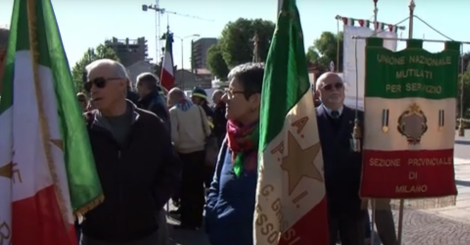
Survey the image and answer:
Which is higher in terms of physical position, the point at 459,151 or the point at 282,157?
the point at 282,157

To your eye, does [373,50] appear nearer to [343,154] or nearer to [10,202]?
[343,154]

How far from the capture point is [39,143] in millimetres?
3197

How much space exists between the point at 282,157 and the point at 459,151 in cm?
1833

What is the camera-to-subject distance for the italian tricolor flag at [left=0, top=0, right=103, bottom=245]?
3129 mm

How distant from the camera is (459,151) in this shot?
2075cm

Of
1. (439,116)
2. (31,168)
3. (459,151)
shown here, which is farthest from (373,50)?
(459,151)

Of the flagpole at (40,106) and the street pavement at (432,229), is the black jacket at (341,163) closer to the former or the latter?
the flagpole at (40,106)

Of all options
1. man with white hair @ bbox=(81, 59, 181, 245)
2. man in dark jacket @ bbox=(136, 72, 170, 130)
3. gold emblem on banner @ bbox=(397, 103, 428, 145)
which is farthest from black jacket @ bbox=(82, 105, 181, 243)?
man in dark jacket @ bbox=(136, 72, 170, 130)

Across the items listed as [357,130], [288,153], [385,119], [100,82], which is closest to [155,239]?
[100,82]

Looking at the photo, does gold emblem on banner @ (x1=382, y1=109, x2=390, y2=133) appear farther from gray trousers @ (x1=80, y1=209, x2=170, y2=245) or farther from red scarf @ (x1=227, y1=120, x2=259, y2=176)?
gray trousers @ (x1=80, y1=209, x2=170, y2=245)

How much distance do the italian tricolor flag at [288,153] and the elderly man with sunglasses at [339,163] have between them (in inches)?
53.0

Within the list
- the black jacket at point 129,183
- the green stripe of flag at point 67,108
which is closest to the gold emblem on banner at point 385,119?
the black jacket at point 129,183

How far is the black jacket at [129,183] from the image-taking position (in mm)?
4016

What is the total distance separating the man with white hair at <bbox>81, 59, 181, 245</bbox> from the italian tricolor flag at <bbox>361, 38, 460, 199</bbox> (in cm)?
156
